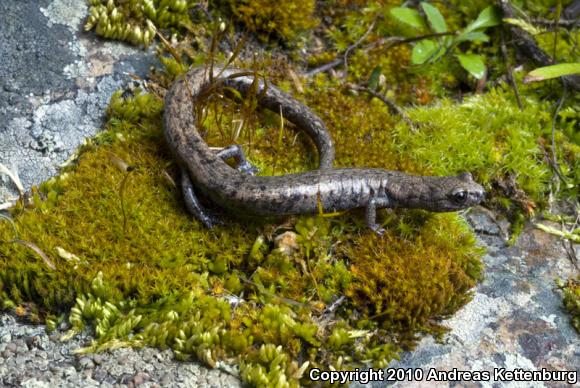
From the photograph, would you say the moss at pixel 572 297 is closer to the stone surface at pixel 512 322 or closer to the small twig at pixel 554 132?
the stone surface at pixel 512 322

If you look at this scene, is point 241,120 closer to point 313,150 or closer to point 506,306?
point 313,150

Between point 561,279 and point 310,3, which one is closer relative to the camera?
point 561,279

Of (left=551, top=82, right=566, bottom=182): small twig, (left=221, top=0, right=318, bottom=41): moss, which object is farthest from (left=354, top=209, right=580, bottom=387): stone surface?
(left=221, top=0, right=318, bottom=41): moss

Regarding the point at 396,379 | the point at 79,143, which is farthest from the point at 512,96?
the point at 79,143

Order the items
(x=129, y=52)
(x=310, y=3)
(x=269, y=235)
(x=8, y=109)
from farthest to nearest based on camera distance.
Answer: (x=310, y=3), (x=129, y=52), (x=8, y=109), (x=269, y=235)

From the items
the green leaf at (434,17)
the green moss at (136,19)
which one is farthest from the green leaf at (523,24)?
the green moss at (136,19)

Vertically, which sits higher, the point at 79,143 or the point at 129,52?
the point at 129,52

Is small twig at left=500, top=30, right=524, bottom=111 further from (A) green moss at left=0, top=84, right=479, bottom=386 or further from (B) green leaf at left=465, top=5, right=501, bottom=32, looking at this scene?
(A) green moss at left=0, top=84, right=479, bottom=386
